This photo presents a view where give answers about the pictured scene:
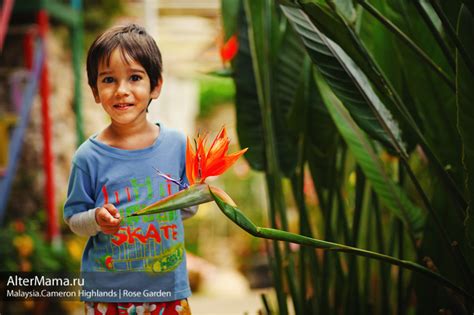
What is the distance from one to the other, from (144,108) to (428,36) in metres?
0.38

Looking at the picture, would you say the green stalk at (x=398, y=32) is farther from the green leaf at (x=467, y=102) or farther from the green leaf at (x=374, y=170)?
the green leaf at (x=374, y=170)

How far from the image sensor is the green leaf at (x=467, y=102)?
24.2 inches

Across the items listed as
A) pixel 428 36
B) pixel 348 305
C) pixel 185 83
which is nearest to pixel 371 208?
pixel 348 305

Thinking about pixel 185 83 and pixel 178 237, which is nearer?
pixel 178 237

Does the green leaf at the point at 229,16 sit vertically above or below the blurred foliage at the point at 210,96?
below

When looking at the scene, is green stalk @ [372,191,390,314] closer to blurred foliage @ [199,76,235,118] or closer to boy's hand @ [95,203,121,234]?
boy's hand @ [95,203,121,234]

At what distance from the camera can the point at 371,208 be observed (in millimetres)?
1044

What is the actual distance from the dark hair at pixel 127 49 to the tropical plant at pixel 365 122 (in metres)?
0.14

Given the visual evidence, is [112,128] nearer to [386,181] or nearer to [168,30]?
[386,181]

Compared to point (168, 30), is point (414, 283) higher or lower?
lower

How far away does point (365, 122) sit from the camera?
715mm

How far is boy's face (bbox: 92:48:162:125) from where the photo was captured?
59 cm

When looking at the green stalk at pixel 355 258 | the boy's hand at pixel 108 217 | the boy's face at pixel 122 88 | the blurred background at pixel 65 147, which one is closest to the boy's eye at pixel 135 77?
the boy's face at pixel 122 88

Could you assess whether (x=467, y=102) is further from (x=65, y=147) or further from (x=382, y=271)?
(x=65, y=147)
